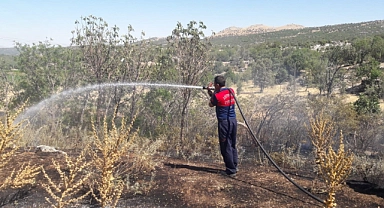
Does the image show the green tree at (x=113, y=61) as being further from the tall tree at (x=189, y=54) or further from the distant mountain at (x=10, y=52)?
the distant mountain at (x=10, y=52)

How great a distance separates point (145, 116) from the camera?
11.2m

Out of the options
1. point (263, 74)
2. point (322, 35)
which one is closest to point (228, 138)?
point (263, 74)

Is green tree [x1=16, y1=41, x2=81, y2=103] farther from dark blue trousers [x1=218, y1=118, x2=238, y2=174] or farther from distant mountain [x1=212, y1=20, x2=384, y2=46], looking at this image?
distant mountain [x1=212, y1=20, x2=384, y2=46]

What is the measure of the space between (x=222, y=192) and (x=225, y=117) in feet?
3.98

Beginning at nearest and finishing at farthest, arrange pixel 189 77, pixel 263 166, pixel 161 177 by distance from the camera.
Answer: pixel 161 177, pixel 263 166, pixel 189 77

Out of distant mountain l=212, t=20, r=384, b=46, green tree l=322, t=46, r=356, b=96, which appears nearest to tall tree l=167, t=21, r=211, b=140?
green tree l=322, t=46, r=356, b=96

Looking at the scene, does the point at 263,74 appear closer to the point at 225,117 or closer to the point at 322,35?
the point at 225,117

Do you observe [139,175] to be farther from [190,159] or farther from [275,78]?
[275,78]

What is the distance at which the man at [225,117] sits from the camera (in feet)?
17.6

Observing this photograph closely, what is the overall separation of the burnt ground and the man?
0.38 metres

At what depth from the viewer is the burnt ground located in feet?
14.8

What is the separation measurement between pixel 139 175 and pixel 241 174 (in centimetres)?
175

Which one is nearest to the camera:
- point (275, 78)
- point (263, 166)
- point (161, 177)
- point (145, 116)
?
point (161, 177)

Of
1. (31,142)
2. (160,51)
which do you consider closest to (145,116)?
(160,51)
